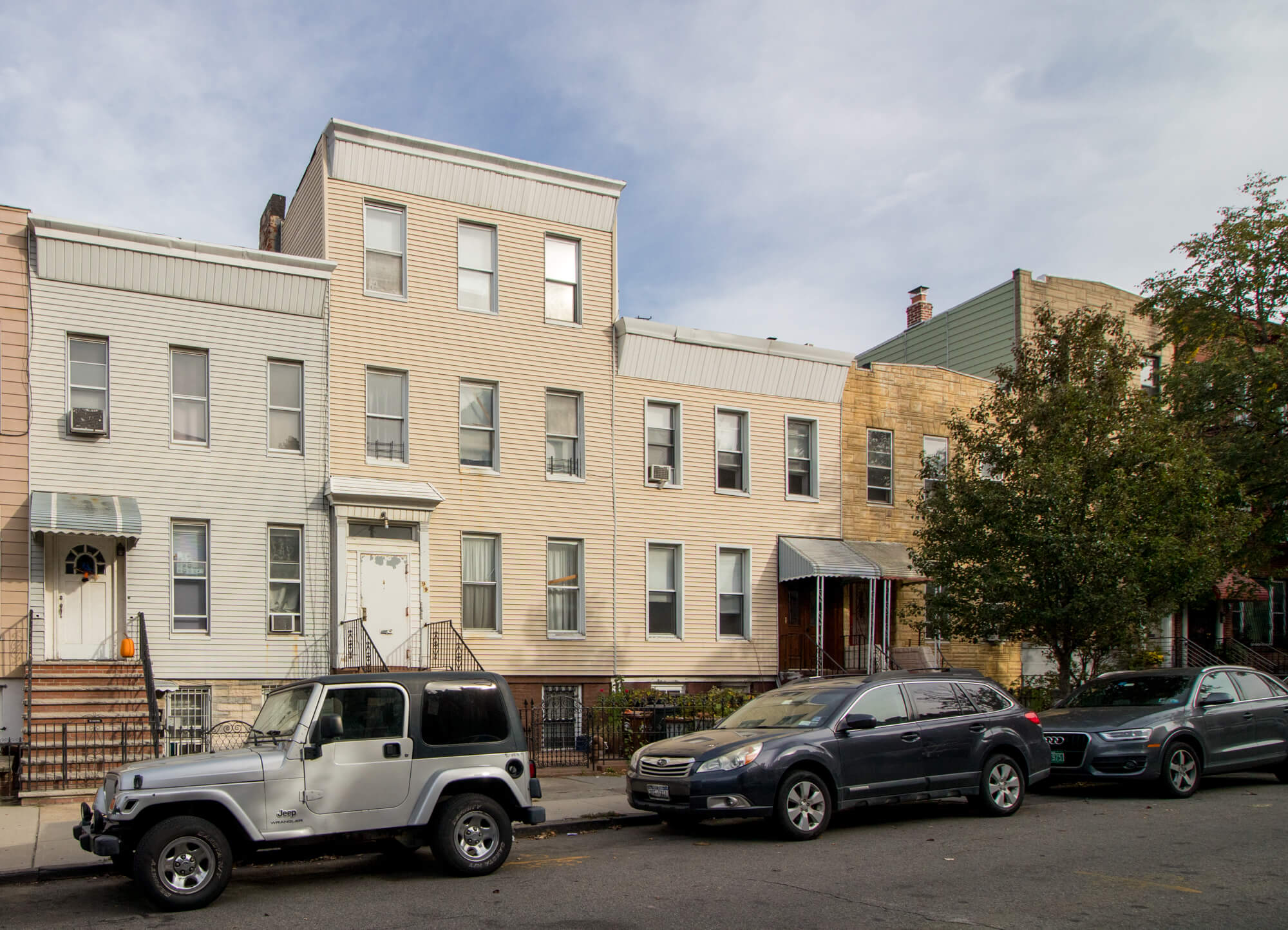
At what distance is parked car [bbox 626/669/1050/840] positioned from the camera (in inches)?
446

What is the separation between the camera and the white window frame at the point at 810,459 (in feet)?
78.8

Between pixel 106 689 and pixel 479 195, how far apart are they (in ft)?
34.6

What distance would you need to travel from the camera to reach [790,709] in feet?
41.3

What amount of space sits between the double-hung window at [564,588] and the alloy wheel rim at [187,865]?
12444 millimetres

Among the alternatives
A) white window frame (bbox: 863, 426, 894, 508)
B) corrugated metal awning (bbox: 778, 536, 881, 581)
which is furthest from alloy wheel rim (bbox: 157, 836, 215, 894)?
white window frame (bbox: 863, 426, 894, 508)

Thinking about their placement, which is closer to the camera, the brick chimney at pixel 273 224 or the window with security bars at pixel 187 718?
the window with security bars at pixel 187 718

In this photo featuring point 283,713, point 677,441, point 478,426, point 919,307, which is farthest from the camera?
point 919,307

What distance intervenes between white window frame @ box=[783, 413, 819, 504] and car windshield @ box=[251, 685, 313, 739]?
49.5 feet

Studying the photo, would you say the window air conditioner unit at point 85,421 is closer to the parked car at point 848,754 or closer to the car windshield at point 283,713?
the car windshield at point 283,713

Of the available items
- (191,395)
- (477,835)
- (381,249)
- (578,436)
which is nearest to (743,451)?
(578,436)

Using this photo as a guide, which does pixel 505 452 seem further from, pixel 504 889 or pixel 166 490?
pixel 504 889

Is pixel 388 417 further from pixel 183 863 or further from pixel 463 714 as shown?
pixel 183 863

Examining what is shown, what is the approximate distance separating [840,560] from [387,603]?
9.16 meters

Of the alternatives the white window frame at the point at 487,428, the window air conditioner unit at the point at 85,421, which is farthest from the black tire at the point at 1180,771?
the window air conditioner unit at the point at 85,421
